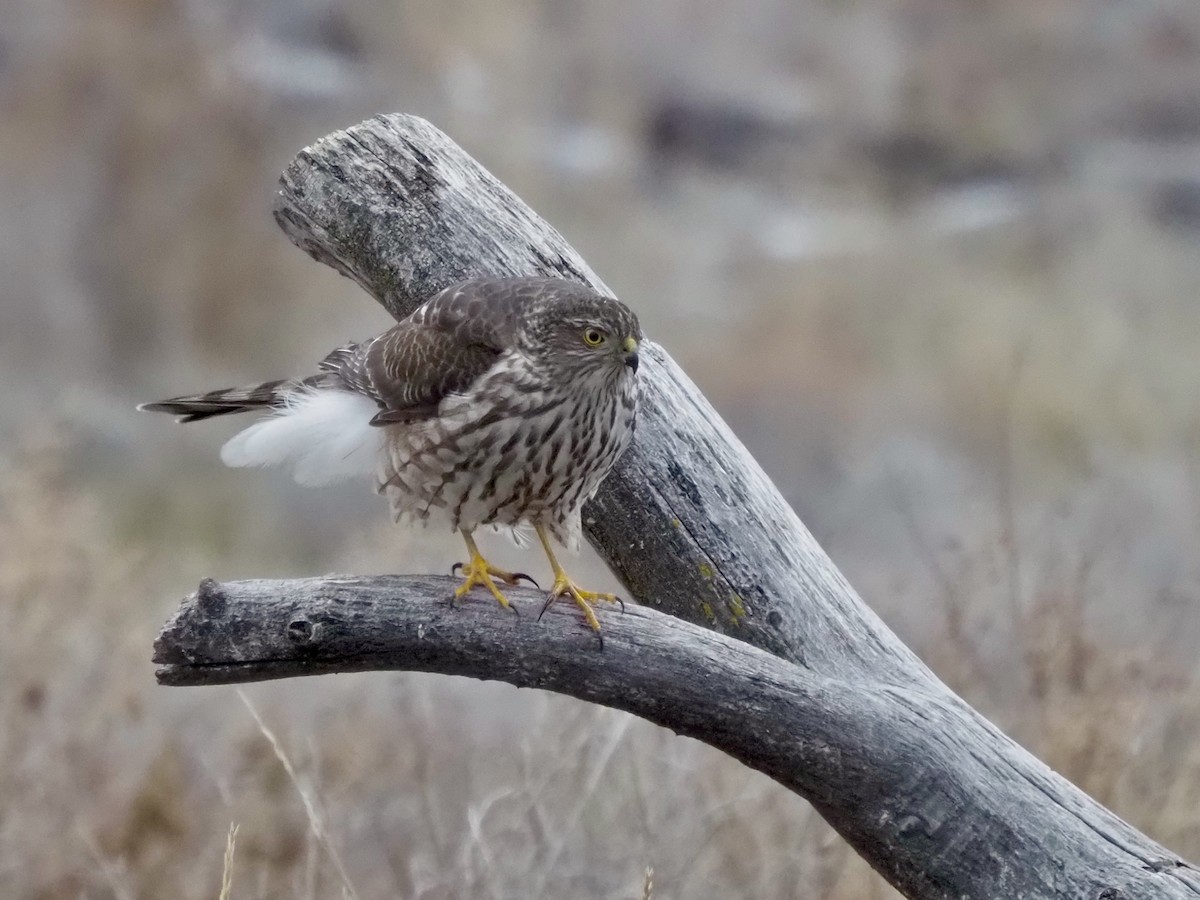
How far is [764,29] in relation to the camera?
45.8 ft

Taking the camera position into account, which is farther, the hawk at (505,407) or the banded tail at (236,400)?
the banded tail at (236,400)

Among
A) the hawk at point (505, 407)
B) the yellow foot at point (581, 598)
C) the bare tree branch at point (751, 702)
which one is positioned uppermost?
the hawk at point (505, 407)

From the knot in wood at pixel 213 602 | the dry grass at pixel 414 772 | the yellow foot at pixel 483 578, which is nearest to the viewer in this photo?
the knot in wood at pixel 213 602

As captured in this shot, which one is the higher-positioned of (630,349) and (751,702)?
(630,349)

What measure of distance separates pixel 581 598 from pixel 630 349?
47 centimetres

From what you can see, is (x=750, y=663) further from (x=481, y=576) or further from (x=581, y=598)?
(x=481, y=576)

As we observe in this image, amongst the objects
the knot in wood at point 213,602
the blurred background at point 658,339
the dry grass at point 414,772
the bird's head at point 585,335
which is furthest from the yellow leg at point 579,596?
the dry grass at point 414,772

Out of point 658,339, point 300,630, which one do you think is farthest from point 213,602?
point 658,339

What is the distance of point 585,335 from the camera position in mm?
2340

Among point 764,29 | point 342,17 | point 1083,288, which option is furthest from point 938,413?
point 342,17

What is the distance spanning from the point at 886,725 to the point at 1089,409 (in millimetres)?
8488

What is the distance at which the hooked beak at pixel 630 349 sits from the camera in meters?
2.32

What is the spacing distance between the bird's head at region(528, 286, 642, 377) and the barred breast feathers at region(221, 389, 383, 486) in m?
0.50

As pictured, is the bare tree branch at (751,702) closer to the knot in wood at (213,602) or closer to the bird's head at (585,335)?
the knot in wood at (213,602)
